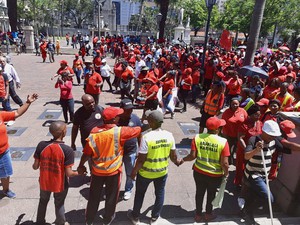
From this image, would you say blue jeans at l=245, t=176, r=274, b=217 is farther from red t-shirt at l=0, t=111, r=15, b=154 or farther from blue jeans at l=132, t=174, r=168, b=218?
red t-shirt at l=0, t=111, r=15, b=154

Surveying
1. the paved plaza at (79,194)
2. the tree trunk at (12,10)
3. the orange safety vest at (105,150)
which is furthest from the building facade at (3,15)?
the orange safety vest at (105,150)

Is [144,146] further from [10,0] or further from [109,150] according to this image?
[10,0]

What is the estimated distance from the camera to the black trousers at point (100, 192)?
3.78 meters

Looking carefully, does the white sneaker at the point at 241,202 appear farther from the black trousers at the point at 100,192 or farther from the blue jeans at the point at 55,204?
the blue jeans at the point at 55,204

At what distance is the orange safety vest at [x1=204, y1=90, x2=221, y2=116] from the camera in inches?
256

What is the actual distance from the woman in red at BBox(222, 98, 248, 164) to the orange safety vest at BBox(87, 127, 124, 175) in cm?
254

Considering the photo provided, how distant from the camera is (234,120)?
5.25 m

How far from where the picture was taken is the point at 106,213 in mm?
→ 3949

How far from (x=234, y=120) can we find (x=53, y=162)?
335 centimetres

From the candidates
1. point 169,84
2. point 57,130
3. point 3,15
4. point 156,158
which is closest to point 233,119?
point 156,158

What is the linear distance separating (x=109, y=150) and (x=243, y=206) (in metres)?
2.48

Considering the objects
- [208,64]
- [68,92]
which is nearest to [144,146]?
[68,92]

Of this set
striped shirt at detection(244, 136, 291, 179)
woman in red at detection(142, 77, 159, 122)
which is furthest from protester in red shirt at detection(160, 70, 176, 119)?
striped shirt at detection(244, 136, 291, 179)

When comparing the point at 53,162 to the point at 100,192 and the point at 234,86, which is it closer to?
the point at 100,192
